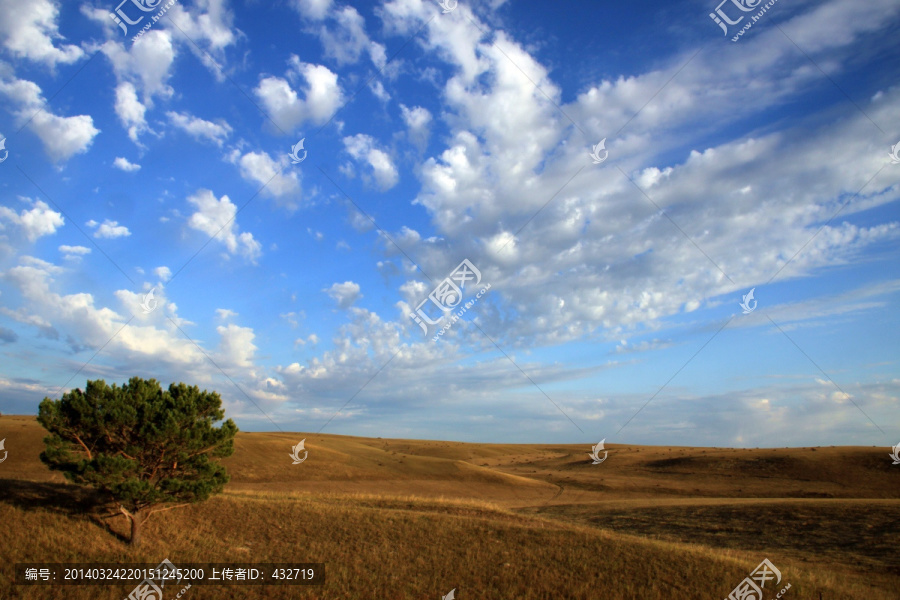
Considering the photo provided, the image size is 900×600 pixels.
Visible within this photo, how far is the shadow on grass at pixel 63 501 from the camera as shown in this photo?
18.3 meters

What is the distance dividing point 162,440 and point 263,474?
97.5ft

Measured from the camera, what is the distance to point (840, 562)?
19.1 m

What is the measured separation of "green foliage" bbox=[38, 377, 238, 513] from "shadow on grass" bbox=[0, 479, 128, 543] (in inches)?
67.0

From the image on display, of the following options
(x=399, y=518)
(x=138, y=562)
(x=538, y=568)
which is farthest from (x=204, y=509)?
(x=538, y=568)

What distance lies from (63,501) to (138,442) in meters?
5.46

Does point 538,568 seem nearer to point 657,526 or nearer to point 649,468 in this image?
point 657,526

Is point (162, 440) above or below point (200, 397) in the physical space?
below

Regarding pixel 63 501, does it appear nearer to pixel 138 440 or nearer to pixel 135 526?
pixel 135 526

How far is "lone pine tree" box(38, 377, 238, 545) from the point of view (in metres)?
16.1

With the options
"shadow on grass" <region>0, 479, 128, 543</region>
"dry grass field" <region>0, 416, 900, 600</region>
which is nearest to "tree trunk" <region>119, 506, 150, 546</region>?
"dry grass field" <region>0, 416, 900, 600</region>

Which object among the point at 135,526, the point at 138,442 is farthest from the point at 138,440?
the point at 135,526
